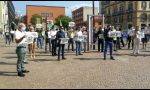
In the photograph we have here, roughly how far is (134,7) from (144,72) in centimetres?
8938

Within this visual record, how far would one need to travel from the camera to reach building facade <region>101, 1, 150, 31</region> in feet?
323

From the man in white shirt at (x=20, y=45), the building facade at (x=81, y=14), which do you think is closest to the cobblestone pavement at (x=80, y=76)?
the man in white shirt at (x=20, y=45)

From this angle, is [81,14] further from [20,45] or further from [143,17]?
[20,45]

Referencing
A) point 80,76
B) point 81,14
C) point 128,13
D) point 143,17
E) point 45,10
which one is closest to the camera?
point 80,76

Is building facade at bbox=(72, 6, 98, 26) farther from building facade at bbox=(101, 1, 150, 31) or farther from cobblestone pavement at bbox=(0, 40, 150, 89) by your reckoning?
cobblestone pavement at bbox=(0, 40, 150, 89)

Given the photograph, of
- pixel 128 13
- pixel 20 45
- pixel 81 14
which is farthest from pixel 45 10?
pixel 20 45

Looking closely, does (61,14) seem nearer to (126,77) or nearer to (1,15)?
(1,15)

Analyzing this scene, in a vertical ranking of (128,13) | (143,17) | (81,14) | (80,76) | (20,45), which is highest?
(81,14)

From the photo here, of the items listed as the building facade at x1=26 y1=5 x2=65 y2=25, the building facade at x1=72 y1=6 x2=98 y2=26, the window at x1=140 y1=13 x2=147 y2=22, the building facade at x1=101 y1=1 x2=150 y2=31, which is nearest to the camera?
the building facade at x1=101 y1=1 x2=150 y2=31

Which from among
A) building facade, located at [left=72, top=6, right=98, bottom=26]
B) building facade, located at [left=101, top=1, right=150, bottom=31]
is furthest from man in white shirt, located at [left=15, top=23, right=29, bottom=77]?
building facade, located at [left=72, top=6, right=98, bottom=26]

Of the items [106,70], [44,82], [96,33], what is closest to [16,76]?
[44,82]

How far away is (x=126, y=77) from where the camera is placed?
11211mm

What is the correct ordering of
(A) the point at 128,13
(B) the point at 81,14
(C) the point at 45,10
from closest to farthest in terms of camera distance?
(A) the point at 128,13, (C) the point at 45,10, (B) the point at 81,14

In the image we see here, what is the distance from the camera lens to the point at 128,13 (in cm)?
10388
